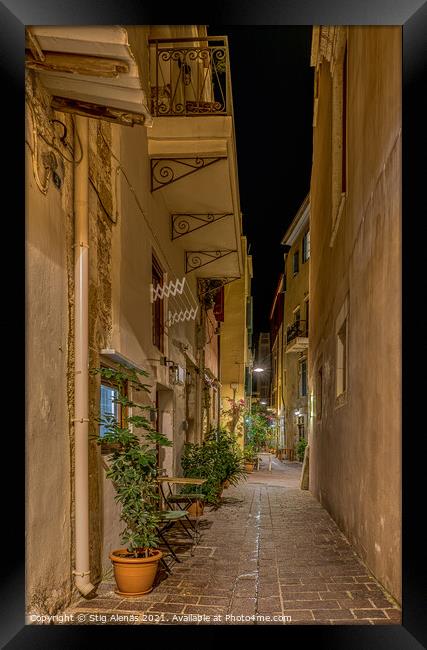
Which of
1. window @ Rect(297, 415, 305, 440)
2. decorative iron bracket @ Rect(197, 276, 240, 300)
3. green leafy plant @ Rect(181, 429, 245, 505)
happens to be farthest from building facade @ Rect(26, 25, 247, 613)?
window @ Rect(297, 415, 305, 440)

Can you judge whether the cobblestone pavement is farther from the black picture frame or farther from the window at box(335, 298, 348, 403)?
the window at box(335, 298, 348, 403)

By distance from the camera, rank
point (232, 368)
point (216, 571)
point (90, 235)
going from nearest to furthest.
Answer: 1. point (90, 235)
2. point (216, 571)
3. point (232, 368)

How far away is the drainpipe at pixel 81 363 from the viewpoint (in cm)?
466

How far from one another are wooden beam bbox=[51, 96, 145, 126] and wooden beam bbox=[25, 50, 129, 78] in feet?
1.54

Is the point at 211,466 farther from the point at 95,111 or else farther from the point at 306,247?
the point at 306,247

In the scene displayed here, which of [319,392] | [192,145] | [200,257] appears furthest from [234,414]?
[192,145]

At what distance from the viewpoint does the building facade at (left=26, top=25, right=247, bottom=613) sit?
12.9 ft

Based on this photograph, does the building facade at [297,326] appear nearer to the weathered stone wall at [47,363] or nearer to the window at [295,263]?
the window at [295,263]

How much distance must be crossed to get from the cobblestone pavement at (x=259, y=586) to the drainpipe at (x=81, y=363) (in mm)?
417

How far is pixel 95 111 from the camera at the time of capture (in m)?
4.57
